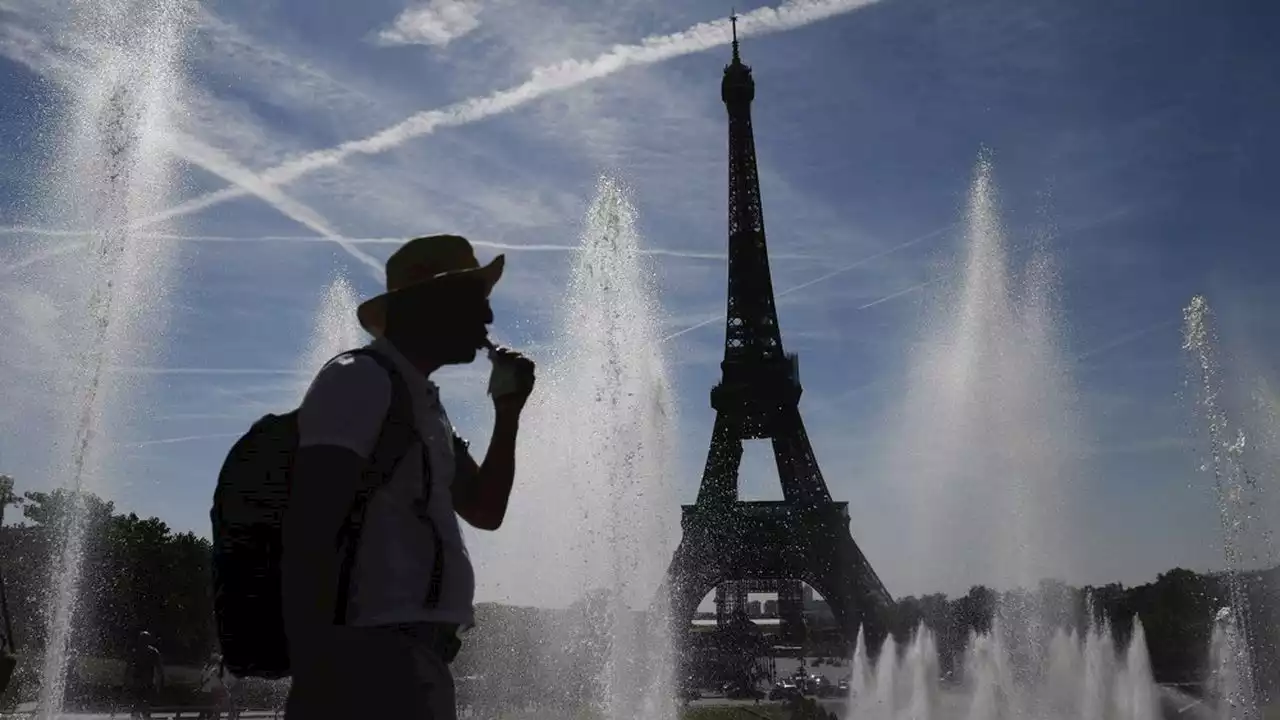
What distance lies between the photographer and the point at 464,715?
24.5m

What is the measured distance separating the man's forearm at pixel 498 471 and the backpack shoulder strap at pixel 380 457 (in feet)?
1.63

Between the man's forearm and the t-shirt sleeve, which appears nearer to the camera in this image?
the t-shirt sleeve

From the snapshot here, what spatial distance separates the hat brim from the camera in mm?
2221

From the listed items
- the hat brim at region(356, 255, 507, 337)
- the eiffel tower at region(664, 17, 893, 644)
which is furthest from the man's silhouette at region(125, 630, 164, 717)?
the hat brim at region(356, 255, 507, 337)

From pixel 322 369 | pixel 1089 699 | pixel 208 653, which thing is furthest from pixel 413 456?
pixel 208 653

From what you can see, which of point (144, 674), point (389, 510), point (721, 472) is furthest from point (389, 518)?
point (721, 472)

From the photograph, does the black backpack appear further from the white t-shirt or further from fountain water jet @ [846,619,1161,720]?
fountain water jet @ [846,619,1161,720]

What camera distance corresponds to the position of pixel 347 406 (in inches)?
74.4

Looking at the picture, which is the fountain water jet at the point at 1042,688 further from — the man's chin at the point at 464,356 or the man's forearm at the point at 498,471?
the man's chin at the point at 464,356

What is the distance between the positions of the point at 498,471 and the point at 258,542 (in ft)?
2.38

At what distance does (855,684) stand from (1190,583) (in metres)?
39.0

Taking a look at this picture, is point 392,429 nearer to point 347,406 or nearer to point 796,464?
point 347,406

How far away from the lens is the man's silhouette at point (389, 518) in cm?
180

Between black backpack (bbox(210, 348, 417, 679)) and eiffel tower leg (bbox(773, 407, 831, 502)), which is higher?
eiffel tower leg (bbox(773, 407, 831, 502))
